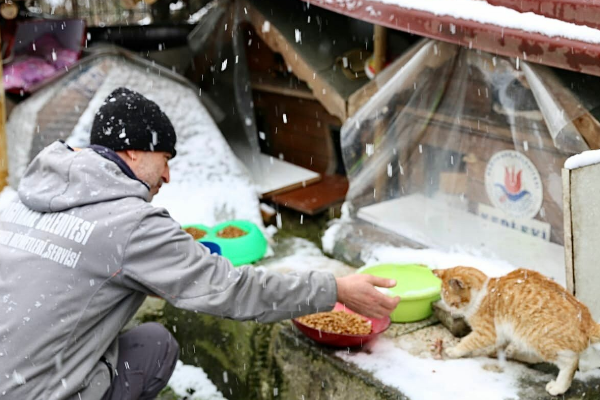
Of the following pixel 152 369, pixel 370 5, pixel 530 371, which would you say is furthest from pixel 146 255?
pixel 370 5

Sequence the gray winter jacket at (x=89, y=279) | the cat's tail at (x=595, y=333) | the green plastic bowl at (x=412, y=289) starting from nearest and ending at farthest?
1. the gray winter jacket at (x=89, y=279)
2. the cat's tail at (x=595, y=333)
3. the green plastic bowl at (x=412, y=289)

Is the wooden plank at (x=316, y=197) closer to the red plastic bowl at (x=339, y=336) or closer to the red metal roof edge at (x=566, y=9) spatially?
the red plastic bowl at (x=339, y=336)

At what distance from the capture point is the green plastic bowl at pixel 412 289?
410cm

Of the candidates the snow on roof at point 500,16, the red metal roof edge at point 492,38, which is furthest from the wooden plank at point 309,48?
the snow on roof at point 500,16

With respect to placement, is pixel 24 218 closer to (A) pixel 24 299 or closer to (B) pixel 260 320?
(A) pixel 24 299

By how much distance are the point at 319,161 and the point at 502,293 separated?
4.02 meters

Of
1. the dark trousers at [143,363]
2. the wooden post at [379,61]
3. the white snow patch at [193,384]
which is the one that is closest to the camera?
the dark trousers at [143,363]

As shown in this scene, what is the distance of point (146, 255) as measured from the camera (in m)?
2.84

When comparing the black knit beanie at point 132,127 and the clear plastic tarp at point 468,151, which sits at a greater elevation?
the black knit beanie at point 132,127

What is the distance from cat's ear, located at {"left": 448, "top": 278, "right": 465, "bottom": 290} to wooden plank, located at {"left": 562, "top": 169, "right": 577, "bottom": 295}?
53cm

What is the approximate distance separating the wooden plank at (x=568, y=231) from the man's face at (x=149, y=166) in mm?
1902

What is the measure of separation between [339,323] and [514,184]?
159cm

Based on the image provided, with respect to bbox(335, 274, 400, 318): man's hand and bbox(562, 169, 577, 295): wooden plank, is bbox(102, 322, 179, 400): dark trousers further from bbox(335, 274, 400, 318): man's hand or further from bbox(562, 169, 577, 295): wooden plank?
bbox(562, 169, 577, 295): wooden plank

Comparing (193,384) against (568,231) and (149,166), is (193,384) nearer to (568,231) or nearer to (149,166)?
(149,166)
